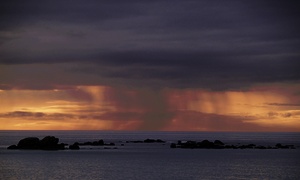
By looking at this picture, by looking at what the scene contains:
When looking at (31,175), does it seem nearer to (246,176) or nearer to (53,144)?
(246,176)

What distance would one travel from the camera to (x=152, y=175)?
262 feet

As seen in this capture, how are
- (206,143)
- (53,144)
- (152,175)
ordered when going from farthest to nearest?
(206,143) → (53,144) → (152,175)

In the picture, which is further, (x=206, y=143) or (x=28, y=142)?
(x=206, y=143)

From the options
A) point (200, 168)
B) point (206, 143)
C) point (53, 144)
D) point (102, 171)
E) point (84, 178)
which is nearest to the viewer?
point (84, 178)

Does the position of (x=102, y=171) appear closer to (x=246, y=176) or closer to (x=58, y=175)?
(x=58, y=175)

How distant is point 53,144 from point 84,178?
268 feet

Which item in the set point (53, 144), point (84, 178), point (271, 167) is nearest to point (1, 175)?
point (84, 178)

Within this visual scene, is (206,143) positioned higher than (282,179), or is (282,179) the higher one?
(206,143)

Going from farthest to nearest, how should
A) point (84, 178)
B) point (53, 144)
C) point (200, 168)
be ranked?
point (53, 144) < point (200, 168) < point (84, 178)

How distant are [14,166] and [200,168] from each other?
34318 mm

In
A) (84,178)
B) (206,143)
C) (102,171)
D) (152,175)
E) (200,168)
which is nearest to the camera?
(84,178)

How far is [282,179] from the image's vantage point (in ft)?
250

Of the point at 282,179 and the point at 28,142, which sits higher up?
the point at 28,142

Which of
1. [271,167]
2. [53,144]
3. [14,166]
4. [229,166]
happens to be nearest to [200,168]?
[229,166]
